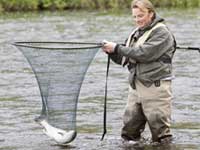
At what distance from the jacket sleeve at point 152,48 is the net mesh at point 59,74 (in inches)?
17.9

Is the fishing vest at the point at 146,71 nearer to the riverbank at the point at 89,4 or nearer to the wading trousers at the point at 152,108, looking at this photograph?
the wading trousers at the point at 152,108

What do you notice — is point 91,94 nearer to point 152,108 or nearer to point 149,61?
point 152,108

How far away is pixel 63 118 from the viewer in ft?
31.2

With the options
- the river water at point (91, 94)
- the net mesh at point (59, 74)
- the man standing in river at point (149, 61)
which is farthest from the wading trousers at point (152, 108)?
the net mesh at point (59, 74)

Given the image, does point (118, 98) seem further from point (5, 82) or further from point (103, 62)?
point (103, 62)

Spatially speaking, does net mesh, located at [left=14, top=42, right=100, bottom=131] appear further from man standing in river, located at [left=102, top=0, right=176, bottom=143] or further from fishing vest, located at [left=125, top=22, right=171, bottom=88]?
fishing vest, located at [left=125, top=22, right=171, bottom=88]

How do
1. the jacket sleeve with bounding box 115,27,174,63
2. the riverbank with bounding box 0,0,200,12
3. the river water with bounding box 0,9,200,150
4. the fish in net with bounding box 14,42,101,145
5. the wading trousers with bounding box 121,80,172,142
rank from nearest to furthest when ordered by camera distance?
the jacket sleeve with bounding box 115,27,174,63
the wading trousers with bounding box 121,80,172,142
the fish in net with bounding box 14,42,101,145
the river water with bounding box 0,9,200,150
the riverbank with bounding box 0,0,200,12

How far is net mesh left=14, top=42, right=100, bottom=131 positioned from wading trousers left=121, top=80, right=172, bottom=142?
0.71m

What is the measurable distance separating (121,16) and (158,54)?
25.5 metres

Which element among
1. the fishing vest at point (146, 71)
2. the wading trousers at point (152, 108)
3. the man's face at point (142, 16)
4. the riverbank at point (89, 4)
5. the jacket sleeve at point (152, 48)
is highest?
the man's face at point (142, 16)

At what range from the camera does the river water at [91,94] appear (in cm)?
1005

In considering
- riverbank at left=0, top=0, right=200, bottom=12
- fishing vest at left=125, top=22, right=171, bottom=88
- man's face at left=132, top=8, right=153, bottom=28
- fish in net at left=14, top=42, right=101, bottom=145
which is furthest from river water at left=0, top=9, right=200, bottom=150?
riverbank at left=0, top=0, right=200, bottom=12

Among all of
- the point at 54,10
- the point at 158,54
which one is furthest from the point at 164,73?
the point at 54,10

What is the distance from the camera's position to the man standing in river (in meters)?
8.98
